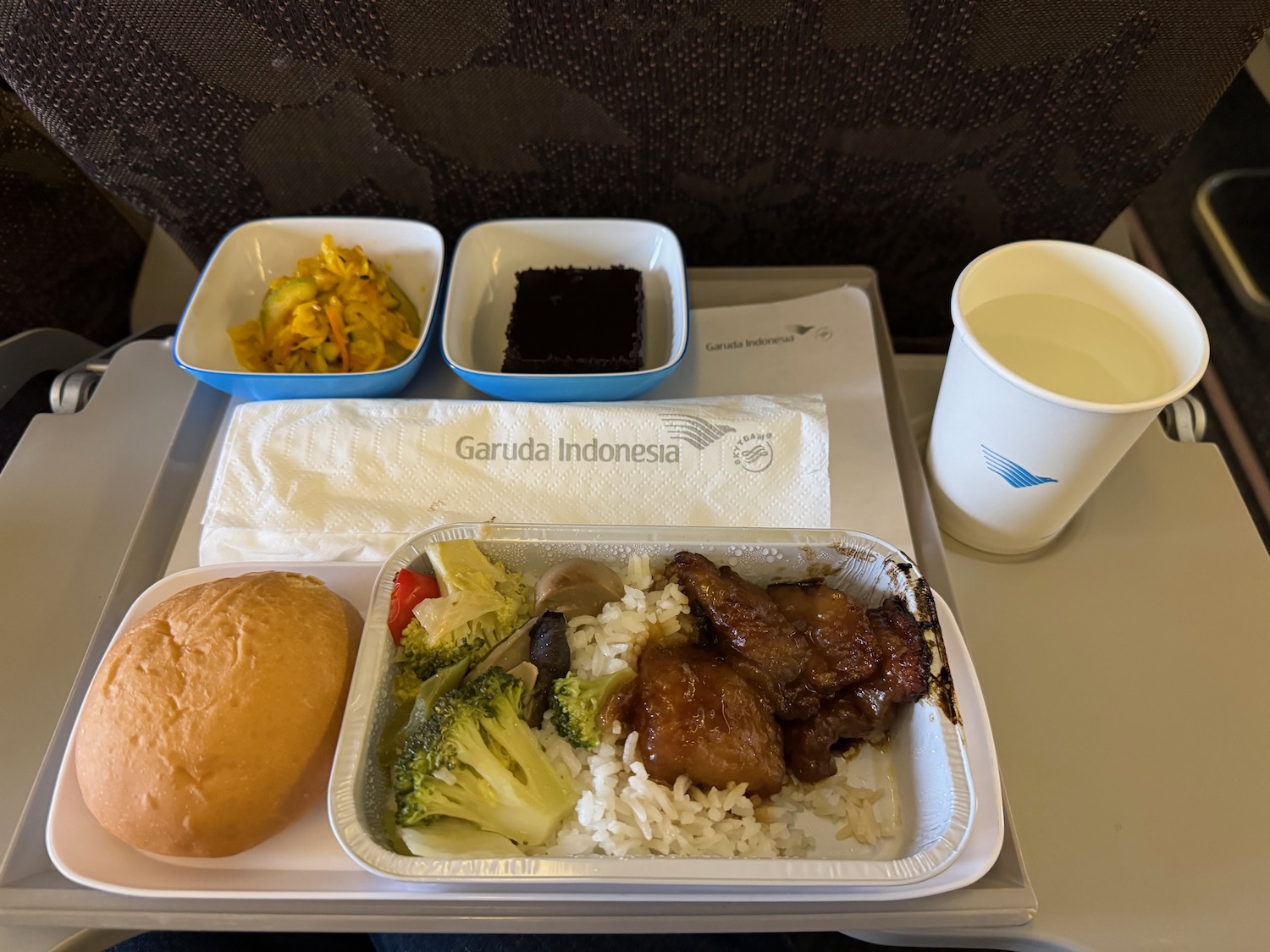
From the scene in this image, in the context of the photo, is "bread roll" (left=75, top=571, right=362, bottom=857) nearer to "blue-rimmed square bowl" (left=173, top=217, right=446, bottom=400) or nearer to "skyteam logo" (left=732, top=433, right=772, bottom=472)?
"blue-rimmed square bowl" (left=173, top=217, right=446, bottom=400)

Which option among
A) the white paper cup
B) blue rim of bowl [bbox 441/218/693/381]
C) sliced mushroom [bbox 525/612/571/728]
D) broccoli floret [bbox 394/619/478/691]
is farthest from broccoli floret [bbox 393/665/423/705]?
the white paper cup

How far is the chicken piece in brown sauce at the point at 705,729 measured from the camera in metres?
0.84

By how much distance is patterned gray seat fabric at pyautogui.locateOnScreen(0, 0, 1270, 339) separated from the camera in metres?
1.02

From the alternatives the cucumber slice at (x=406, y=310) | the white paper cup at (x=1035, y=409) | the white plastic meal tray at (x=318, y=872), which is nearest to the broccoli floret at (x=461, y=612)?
the white plastic meal tray at (x=318, y=872)

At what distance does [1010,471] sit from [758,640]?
15.2 inches

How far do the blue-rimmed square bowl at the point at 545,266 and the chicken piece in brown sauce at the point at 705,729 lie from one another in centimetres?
52

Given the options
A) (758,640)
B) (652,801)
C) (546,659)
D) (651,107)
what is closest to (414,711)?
(546,659)

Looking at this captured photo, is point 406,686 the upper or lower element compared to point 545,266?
lower

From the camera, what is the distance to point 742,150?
3.94 feet

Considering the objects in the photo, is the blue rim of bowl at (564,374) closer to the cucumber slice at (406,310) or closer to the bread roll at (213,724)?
the cucumber slice at (406,310)

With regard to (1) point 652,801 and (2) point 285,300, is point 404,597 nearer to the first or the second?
(1) point 652,801

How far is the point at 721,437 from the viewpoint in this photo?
1062mm

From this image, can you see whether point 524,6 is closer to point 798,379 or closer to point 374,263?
point 374,263

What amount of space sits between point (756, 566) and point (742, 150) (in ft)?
2.24
